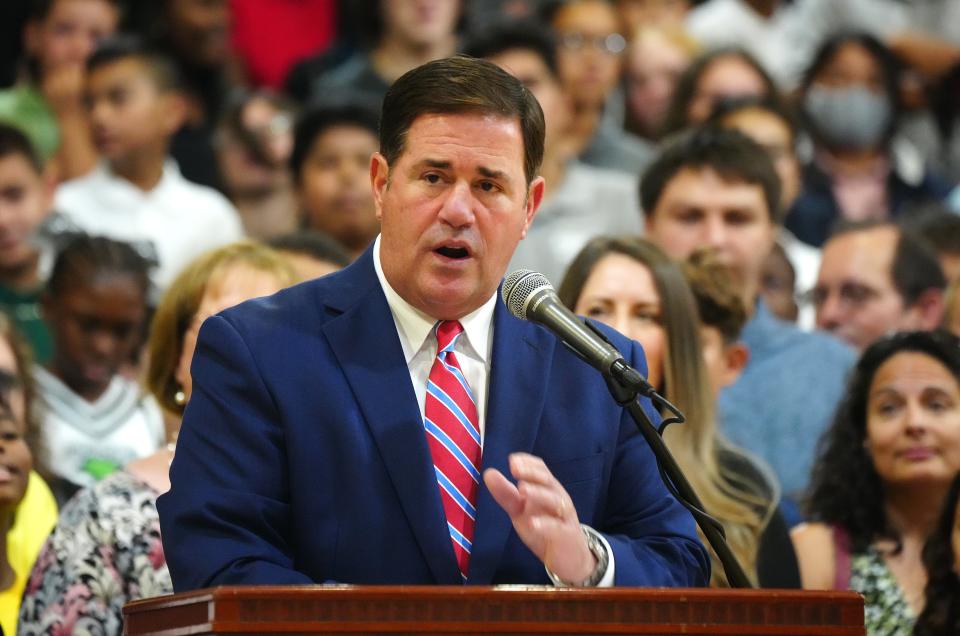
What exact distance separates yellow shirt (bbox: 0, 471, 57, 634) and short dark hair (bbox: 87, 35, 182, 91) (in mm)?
3537

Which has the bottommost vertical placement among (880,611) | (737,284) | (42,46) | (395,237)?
(880,611)

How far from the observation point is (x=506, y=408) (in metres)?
3.01

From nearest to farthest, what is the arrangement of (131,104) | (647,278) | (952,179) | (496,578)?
1. (496,578)
2. (647,278)
3. (131,104)
4. (952,179)

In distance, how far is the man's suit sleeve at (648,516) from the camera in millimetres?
3025

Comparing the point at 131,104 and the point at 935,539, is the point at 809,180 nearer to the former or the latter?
the point at 131,104

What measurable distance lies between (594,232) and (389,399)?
12.9 feet

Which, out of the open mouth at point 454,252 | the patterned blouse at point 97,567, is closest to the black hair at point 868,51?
the patterned blouse at point 97,567

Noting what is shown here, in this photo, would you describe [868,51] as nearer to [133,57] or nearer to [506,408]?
[133,57]

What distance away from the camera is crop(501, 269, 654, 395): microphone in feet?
9.07

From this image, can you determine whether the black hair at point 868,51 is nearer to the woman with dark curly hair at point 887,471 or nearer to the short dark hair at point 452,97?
the woman with dark curly hair at point 887,471

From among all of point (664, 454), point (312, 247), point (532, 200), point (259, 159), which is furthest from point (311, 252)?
point (664, 454)

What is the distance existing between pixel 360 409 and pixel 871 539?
216 centimetres

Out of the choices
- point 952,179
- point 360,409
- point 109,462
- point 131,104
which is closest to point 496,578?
point 360,409

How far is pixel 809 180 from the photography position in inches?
319
